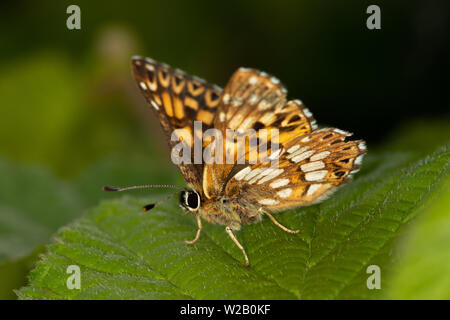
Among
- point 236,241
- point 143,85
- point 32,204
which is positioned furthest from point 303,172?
point 32,204

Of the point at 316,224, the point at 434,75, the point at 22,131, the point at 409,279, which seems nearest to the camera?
the point at 409,279

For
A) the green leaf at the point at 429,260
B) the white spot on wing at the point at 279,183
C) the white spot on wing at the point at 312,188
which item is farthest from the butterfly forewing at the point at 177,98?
the green leaf at the point at 429,260

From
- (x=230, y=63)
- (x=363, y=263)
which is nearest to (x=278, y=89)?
(x=363, y=263)

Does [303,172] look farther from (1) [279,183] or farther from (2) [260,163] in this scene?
(2) [260,163]

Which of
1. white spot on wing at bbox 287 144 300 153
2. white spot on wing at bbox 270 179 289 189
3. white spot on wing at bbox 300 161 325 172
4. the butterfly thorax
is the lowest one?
the butterfly thorax

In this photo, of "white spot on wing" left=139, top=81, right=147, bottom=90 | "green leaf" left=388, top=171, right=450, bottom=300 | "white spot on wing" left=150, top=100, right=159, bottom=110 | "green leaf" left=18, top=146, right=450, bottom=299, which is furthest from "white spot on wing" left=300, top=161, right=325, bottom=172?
"green leaf" left=388, top=171, right=450, bottom=300

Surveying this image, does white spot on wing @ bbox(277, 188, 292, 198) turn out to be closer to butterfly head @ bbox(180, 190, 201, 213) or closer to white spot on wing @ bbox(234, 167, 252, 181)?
white spot on wing @ bbox(234, 167, 252, 181)

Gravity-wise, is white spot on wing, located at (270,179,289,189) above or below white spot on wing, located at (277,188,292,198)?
above

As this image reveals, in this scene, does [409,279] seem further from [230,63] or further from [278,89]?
[230,63]
